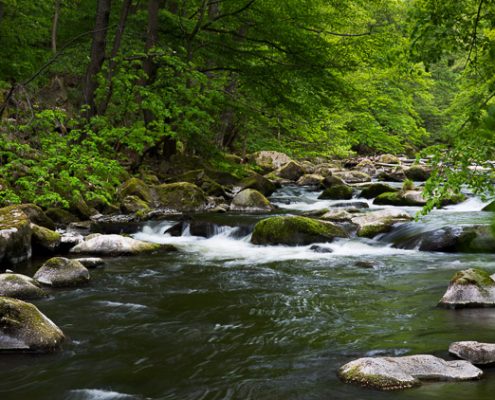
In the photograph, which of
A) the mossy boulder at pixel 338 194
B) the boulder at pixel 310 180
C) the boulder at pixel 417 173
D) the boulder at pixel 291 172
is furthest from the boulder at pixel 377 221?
the boulder at pixel 291 172

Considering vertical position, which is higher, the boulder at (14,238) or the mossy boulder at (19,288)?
the boulder at (14,238)

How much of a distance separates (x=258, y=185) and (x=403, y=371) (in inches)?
689

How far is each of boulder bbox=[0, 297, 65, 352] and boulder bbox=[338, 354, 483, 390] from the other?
114 inches

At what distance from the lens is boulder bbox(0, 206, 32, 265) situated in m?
8.50

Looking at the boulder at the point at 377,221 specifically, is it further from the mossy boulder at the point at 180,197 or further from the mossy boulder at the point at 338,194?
the mossy boulder at the point at 338,194

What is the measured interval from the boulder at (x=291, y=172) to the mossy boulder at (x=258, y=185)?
243 inches

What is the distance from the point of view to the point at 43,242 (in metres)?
9.70

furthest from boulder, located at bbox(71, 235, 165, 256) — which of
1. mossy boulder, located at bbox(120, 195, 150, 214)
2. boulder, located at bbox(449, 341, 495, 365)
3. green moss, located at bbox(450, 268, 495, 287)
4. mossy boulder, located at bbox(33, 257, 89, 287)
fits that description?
boulder, located at bbox(449, 341, 495, 365)

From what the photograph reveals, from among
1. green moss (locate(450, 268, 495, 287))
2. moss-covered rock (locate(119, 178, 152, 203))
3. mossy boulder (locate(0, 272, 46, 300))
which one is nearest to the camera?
green moss (locate(450, 268, 495, 287))

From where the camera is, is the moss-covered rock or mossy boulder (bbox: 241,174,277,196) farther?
mossy boulder (bbox: 241,174,277,196)

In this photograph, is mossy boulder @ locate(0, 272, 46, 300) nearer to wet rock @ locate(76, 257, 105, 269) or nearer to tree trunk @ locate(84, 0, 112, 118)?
wet rock @ locate(76, 257, 105, 269)

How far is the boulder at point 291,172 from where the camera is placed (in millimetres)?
27888

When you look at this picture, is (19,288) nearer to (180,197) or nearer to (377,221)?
(377,221)

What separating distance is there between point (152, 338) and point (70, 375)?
116cm
